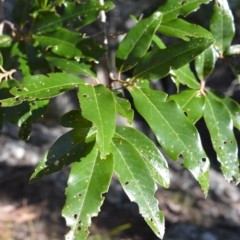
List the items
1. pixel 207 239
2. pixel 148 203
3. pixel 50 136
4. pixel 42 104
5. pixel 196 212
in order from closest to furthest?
1. pixel 148 203
2. pixel 42 104
3. pixel 207 239
4. pixel 196 212
5. pixel 50 136

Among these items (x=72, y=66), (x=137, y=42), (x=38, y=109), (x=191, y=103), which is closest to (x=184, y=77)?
(x=191, y=103)

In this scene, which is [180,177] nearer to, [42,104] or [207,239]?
[207,239]

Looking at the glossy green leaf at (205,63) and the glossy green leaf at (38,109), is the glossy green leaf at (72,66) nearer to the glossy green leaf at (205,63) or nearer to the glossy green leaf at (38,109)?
the glossy green leaf at (38,109)

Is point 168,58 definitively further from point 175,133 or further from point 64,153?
point 64,153

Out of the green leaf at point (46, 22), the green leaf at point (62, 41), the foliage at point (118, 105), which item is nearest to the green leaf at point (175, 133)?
the foliage at point (118, 105)

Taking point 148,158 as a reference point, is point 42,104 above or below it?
above

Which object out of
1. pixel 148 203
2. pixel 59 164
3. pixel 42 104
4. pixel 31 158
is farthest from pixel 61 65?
pixel 31 158
